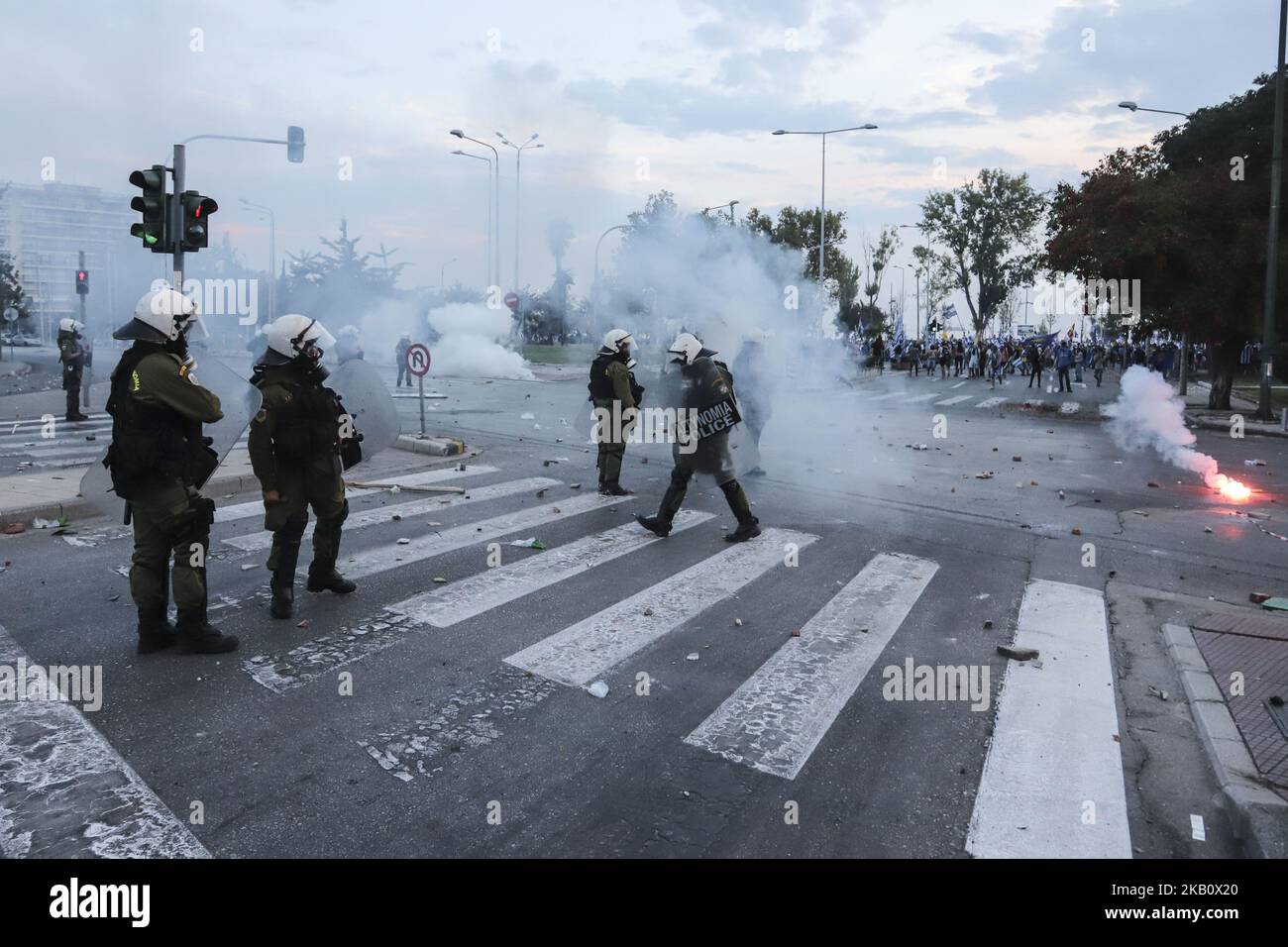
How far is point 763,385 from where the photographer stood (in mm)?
12719

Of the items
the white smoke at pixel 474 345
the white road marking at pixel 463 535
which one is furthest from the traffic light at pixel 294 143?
the white smoke at pixel 474 345

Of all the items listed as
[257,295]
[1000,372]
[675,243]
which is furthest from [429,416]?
[257,295]

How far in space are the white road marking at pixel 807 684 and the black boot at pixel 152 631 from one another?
3.00 meters

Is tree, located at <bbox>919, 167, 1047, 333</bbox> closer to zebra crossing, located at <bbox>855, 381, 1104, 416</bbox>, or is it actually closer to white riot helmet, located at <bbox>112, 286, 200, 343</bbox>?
zebra crossing, located at <bbox>855, 381, 1104, 416</bbox>

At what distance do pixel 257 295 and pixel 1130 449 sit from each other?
69019 millimetres

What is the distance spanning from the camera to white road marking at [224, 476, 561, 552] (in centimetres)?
801

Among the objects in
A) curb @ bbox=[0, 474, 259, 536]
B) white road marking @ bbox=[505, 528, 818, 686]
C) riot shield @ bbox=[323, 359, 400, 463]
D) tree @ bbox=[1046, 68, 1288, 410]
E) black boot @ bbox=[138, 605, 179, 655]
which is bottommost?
white road marking @ bbox=[505, 528, 818, 686]

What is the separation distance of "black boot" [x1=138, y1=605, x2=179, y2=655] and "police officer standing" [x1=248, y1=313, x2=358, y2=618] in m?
0.76

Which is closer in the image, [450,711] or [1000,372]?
[450,711]

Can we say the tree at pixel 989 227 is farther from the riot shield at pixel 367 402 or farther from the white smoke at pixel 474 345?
Answer: the riot shield at pixel 367 402

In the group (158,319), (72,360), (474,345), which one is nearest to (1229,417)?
(158,319)

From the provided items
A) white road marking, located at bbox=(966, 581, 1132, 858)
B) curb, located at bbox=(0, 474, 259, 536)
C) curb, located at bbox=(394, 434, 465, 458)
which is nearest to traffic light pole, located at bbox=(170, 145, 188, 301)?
curb, located at bbox=(0, 474, 259, 536)

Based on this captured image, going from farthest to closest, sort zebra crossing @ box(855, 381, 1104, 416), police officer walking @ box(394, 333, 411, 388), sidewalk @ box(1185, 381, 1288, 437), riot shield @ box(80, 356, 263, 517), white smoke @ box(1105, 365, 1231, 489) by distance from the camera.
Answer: police officer walking @ box(394, 333, 411, 388) < zebra crossing @ box(855, 381, 1104, 416) < sidewalk @ box(1185, 381, 1288, 437) < white smoke @ box(1105, 365, 1231, 489) < riot shield @ box(80, 356, 263, 517)
